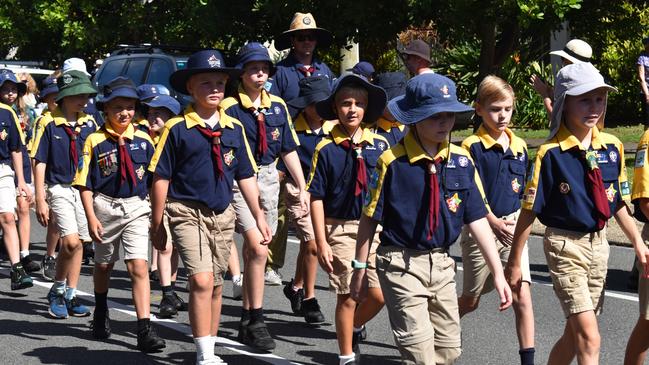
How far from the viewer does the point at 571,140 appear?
627cm

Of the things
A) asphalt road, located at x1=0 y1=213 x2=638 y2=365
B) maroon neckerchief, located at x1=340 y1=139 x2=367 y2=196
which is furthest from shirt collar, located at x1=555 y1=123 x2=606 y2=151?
asphalt road, located at x1=0 y1=213 x2=638 y2=365

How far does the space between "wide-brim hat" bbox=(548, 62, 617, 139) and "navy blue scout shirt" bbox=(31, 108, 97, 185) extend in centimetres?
468

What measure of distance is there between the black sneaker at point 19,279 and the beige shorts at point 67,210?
0.87m

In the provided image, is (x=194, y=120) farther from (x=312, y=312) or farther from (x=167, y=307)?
(x=167, y=307)

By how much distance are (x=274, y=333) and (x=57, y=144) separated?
2.51m

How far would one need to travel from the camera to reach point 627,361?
6.52 metres

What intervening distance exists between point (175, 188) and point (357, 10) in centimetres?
891

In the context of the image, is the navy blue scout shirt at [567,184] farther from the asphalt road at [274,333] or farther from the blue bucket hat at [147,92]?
the blue bucket hat at [147,92]

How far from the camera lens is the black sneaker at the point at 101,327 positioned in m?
8.58

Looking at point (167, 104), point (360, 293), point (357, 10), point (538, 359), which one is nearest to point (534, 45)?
point (357, 10)

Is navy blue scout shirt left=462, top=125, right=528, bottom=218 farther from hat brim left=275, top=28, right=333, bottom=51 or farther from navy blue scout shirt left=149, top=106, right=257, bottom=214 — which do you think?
hat brim left=275, top=28, right=333, bottom=51

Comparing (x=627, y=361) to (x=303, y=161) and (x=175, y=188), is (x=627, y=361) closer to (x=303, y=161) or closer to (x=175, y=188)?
(x=175, y=188)

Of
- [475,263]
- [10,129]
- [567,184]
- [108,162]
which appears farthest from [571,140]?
[10,129]

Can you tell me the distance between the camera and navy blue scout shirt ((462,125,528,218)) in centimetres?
729
